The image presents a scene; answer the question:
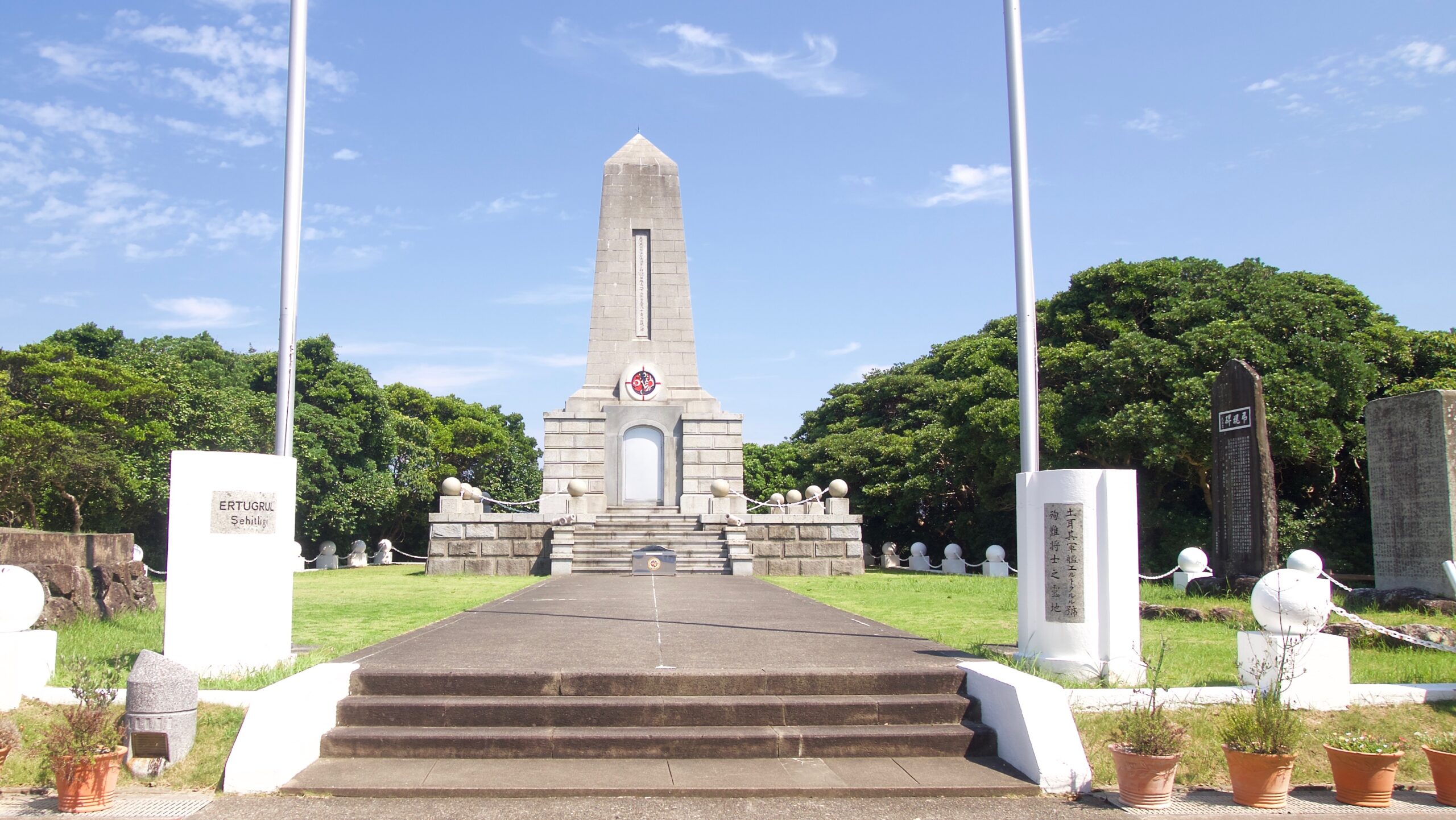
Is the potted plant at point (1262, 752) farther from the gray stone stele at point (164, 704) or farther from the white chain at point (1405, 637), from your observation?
the gray stone stele at point (164, 704)

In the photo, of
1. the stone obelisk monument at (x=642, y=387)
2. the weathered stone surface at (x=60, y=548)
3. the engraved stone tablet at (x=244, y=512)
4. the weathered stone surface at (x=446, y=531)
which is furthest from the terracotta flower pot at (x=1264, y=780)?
the stone obelisk monument at (x=642, y=387)

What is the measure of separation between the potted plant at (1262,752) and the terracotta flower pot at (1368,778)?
0.85 feet

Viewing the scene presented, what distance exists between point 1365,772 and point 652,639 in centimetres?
474

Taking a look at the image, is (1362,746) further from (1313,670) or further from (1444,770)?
(1313,670)

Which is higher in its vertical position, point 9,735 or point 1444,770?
point 9,735

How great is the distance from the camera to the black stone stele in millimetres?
11508

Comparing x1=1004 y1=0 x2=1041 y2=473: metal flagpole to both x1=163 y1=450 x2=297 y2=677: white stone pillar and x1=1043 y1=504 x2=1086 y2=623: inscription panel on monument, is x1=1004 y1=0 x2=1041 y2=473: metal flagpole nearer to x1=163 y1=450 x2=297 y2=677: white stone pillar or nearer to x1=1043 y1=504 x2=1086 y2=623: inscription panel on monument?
x1=1043 y1=504 x2=1086 y2=623: inscription panel on monument

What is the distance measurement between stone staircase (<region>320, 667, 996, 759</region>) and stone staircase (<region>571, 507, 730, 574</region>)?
1029 cm

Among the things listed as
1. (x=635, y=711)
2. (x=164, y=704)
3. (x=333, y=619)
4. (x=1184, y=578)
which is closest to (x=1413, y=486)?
(x=1184, y=578)

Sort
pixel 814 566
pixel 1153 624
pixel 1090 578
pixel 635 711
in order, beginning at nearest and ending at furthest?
pixel 635 711 → pixel 1090 578 → pixel 1153 624 → pixel 814 566

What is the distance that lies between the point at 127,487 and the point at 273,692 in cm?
1877

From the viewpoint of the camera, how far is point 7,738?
17.2 ft

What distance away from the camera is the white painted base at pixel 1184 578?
12.7 m

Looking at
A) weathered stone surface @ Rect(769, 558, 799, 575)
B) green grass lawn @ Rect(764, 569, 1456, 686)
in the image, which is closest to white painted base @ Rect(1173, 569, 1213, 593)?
green grass lawn @ Rect(764, 569, 1456, 686)
